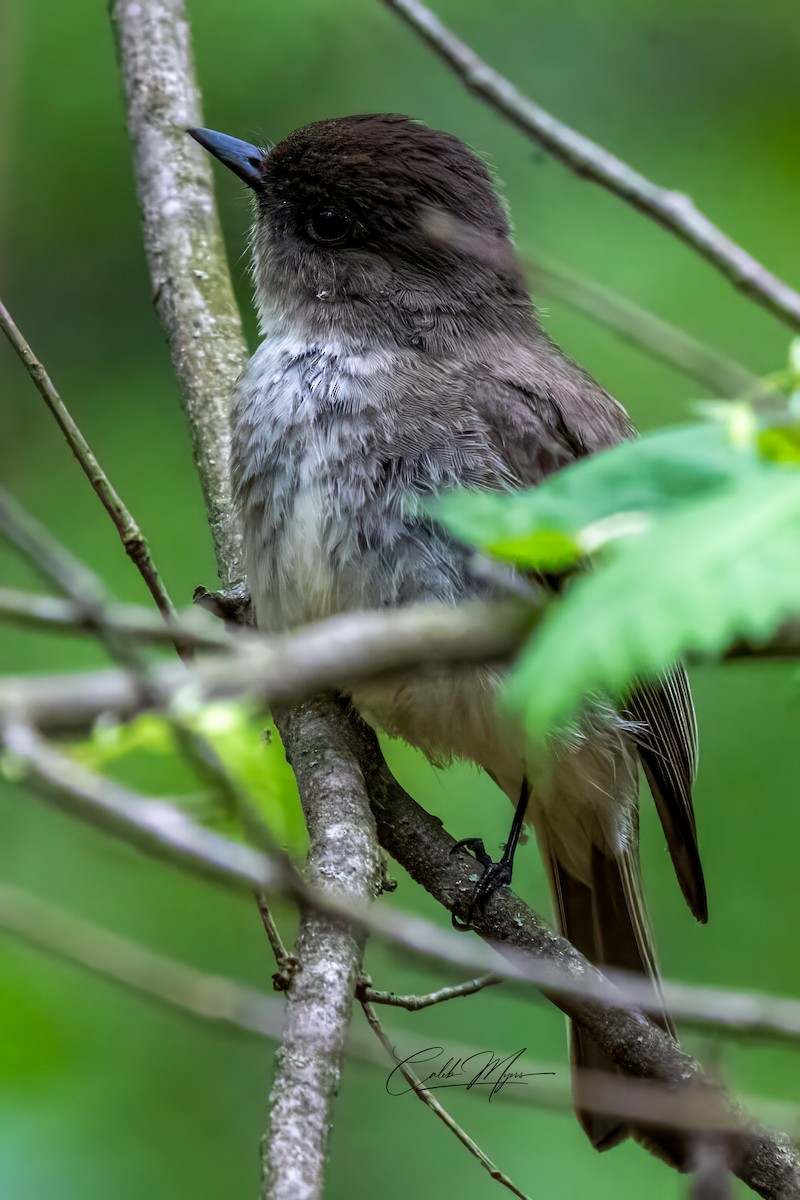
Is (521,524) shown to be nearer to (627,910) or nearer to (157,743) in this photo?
(157,743)

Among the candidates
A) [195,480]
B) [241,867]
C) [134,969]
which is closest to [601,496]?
[241,867]

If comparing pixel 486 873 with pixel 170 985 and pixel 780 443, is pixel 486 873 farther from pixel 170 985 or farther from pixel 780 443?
pixel 780 443

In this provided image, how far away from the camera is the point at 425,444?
336 cm

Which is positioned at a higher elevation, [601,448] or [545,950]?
[601,448]

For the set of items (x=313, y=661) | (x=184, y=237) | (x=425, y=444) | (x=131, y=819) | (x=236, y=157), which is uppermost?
(x=236, y=157)

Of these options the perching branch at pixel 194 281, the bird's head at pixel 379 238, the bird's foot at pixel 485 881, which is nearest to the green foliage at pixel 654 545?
the perching branch at pixel 194 281

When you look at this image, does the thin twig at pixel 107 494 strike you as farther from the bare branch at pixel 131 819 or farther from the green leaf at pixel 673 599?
the green leaf at pixel 673 599

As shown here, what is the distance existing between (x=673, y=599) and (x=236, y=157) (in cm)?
321

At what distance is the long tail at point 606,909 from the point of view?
4.06 m

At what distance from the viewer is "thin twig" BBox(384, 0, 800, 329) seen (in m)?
1.80

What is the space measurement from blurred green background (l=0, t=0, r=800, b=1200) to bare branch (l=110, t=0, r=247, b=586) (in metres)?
0.42

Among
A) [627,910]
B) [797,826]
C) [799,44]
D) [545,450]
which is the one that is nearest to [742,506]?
[545,450]

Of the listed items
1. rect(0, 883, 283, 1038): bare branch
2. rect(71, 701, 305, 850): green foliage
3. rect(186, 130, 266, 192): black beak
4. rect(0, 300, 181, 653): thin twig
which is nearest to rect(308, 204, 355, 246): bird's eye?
rect(186, 130, 266, 192): black beak

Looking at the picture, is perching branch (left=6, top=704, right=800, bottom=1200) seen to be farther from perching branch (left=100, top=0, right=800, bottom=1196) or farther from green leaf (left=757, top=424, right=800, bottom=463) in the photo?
green leaf (left=757, top=424, right=800, bottom=463)
